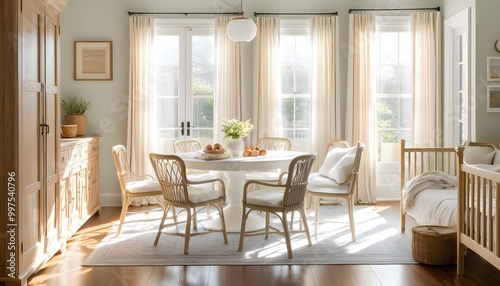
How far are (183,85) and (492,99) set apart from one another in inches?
144

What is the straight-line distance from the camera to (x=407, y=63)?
669 cm

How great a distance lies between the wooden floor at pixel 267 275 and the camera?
360 cm

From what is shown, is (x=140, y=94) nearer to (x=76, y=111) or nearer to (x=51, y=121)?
(x=76, y=111)

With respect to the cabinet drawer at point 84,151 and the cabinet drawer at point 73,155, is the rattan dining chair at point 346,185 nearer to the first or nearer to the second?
the cabinet drawer at point 73,155

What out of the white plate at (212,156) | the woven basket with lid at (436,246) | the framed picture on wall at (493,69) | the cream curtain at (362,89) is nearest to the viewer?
the woven basket with lid at (436,246)

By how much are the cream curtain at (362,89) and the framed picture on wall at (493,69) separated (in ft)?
4.68

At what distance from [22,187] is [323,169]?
298 centimetres

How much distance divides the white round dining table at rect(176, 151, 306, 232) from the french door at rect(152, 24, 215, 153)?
1.58m

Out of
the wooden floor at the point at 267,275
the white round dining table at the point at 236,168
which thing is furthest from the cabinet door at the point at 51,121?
the white round dining table at the point at 236,168

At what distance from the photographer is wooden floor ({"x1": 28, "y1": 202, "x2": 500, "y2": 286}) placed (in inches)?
142

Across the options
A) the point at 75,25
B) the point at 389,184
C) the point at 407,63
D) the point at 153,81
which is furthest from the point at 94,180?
the point at 407,63

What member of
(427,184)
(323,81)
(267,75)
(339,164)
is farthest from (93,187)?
(427,184)

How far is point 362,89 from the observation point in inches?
257

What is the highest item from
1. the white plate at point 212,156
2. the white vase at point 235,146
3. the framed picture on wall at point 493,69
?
the framed picture on wall at point 493,69
